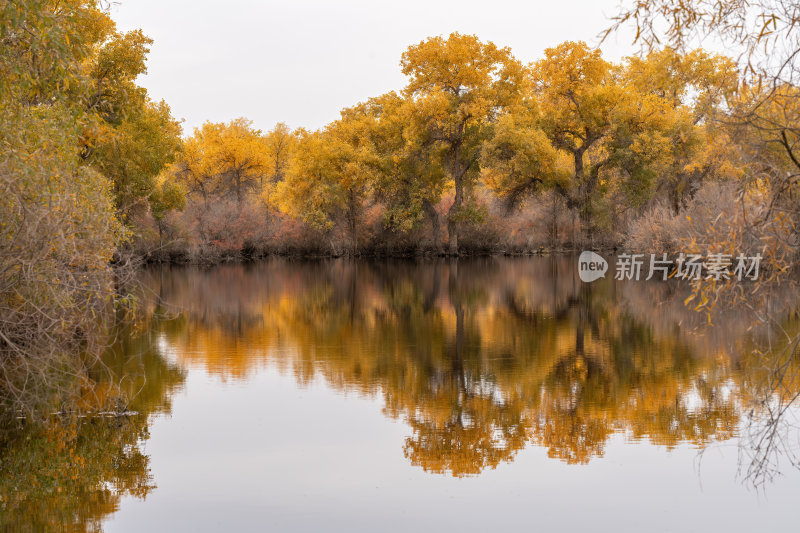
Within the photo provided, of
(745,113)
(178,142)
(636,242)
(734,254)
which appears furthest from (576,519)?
(178,142)

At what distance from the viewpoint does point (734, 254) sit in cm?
697

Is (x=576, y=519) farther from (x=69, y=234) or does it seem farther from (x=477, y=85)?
(x=477, y=85)

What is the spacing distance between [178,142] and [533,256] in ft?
90.9

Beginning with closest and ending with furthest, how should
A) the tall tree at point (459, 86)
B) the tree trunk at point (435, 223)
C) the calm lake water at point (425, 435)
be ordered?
the calm lake water at point (425, 435)
the tall tree at point (459, 86)
the tree trunk at point (435, 223)

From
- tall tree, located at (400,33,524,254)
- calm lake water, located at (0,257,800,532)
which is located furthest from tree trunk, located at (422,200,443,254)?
calm lake water, located at (0,257,800,532)

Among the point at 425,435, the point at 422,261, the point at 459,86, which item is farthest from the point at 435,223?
Result: the point at 425,435

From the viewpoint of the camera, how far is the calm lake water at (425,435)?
8031 mm

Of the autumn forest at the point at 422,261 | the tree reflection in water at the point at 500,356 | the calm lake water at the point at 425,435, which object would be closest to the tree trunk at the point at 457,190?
the autumn forest at the point at 422,261

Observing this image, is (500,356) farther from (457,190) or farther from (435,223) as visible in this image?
(435,223)

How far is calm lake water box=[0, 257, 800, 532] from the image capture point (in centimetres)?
803

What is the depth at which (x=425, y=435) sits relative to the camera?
10578 mm
